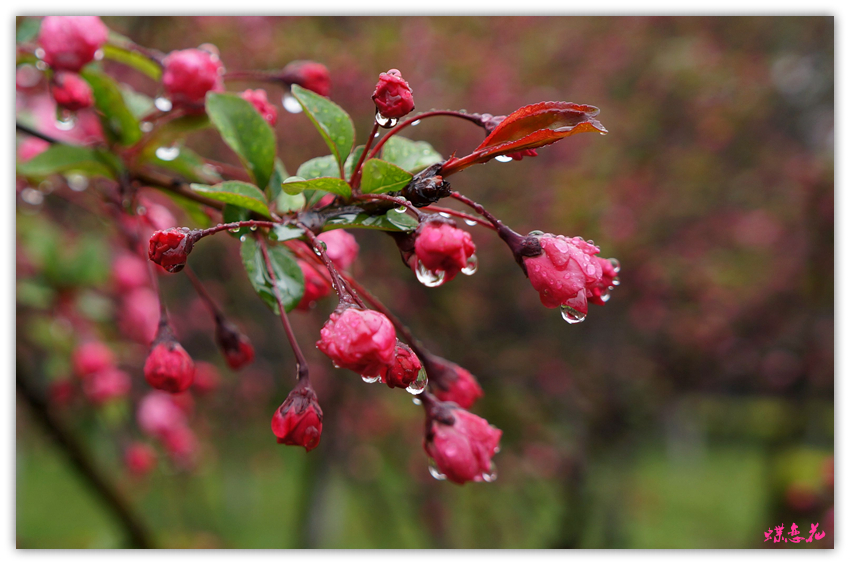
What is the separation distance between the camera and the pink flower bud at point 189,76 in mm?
845

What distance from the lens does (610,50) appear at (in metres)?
3.58

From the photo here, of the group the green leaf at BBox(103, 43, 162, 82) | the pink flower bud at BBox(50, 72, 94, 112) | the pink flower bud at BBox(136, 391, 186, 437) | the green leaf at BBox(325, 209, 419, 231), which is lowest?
the pink flower bud at BBox(136, 391, 186, 437)

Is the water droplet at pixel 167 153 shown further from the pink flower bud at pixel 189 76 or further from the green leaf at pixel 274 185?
the green leaf at pixel 274 185

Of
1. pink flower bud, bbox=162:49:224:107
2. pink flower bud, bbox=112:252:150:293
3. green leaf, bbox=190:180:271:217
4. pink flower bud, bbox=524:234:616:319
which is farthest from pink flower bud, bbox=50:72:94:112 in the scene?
pink flower bud, bbox=112:252:150:293

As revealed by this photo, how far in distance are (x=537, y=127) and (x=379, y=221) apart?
0.19 meters

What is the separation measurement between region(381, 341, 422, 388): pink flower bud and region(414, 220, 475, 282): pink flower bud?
99mm

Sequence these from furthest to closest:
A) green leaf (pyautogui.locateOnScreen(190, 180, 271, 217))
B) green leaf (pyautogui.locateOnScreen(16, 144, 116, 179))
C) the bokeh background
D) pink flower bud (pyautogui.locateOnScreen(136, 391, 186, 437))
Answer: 1. the bokeh background
2. pink flower bud (pyautogui.locateOnScreen(136, 391, 186, 437))
3. green leaf (pyautogui.locateOnScreen(16, 144, 116, 179))
4. green leaf (pyautogui.locateOnScreen(190, 180, 271, 217))

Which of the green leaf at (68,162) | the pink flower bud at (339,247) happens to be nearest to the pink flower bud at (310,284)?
the pink flower bud at (339,247)

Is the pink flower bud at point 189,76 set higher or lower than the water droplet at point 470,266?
higher

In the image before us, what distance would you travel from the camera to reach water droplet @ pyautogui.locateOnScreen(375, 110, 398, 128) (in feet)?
1.96

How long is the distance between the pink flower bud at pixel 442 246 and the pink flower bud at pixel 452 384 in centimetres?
28

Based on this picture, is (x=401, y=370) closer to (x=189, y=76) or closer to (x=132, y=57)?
(x=189, y=76)

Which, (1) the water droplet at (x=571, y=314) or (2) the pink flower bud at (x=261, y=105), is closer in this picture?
(1) the water droplet at (x=571, y=314)

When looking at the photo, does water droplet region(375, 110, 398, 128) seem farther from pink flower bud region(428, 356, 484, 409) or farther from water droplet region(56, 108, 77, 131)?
water droplet region(56, 108, 77, 131)
